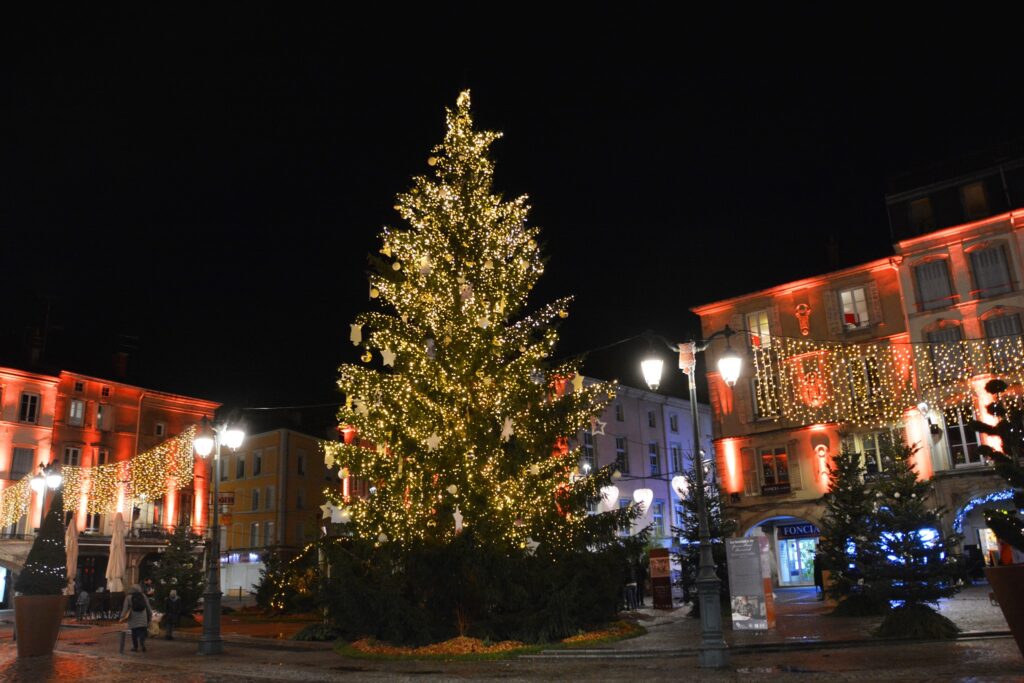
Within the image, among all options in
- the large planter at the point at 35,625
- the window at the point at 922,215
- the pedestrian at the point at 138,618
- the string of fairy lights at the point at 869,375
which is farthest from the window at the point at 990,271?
the large planter at the point at 35,625

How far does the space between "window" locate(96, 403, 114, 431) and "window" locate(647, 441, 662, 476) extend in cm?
3797

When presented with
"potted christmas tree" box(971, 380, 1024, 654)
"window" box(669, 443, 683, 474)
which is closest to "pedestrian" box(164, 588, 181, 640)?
"potted christmas tree" box(971, 380, 1024, 654)

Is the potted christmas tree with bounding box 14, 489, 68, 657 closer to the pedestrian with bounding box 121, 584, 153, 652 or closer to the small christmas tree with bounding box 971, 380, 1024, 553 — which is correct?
the pedestrian with bounding box 121, 584, 153, 652

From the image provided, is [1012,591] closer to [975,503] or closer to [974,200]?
[975,503]

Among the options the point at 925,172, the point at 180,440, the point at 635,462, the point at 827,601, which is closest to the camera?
the point at 827,601

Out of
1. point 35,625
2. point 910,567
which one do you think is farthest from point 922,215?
point 35,625

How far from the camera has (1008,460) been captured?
10.8 metres

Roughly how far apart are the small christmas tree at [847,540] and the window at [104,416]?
49.5 metres

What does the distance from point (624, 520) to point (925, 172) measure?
28.9 metres

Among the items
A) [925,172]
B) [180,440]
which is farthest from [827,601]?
[180,440]

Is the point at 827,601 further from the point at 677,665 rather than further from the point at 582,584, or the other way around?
the point at 677,665

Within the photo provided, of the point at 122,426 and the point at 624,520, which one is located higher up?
the point at 122,426

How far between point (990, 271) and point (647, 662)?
29.6 metres

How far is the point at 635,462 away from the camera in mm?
57594
